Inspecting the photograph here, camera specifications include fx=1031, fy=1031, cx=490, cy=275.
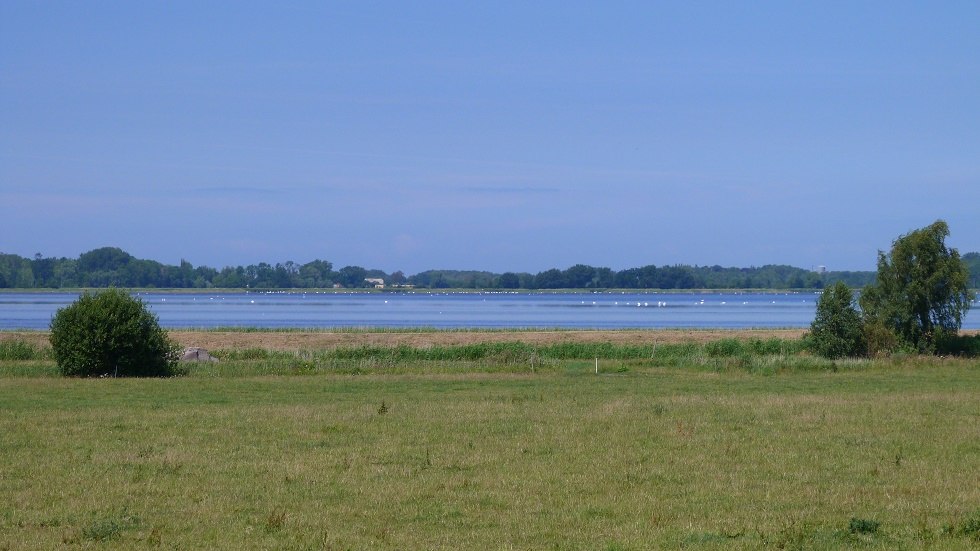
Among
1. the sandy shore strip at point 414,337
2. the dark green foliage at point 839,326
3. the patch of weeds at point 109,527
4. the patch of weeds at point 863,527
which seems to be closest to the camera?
the patch of weeds at point 109,527

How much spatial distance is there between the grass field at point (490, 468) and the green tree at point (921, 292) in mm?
22946

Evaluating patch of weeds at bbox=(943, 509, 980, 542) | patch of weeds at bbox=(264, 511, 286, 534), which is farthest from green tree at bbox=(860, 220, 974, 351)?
patch of weeds at bbox=(264, 511, 286, 534)

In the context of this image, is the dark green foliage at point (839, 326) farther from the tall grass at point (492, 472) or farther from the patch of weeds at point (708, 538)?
the patch of weeds at point (708, 538)

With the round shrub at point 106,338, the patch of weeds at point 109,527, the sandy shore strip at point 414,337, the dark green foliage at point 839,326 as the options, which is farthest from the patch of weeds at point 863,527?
the sandy shore strip at point 414,337

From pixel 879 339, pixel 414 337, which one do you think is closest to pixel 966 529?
pixel 879 339

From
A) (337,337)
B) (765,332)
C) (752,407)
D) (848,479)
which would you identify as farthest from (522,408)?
(765,332)

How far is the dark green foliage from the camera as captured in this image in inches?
2131

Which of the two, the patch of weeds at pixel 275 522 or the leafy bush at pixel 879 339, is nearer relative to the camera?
the patch of weeds at pixel 275 522

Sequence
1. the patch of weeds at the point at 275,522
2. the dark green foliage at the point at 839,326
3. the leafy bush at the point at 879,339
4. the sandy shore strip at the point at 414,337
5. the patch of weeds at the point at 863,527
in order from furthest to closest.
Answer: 1. the sandy shore strip at the point at 414,337
2. the leafy bush at the point at 879,339
3. the dark green foliage at the point at 839,326
4. the patch of weeds at the point at 275,522
5. the patch of weeds at the point at 863,527

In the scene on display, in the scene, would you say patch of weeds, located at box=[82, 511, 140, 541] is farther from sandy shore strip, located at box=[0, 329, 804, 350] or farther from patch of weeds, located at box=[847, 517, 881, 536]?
sandy shore strip, located at box=[0, 329, 804, 350]

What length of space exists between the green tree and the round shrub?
37088mm

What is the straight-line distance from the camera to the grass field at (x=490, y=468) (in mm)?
12201

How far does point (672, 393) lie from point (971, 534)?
20.9 metres

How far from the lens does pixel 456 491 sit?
49.2 feet
